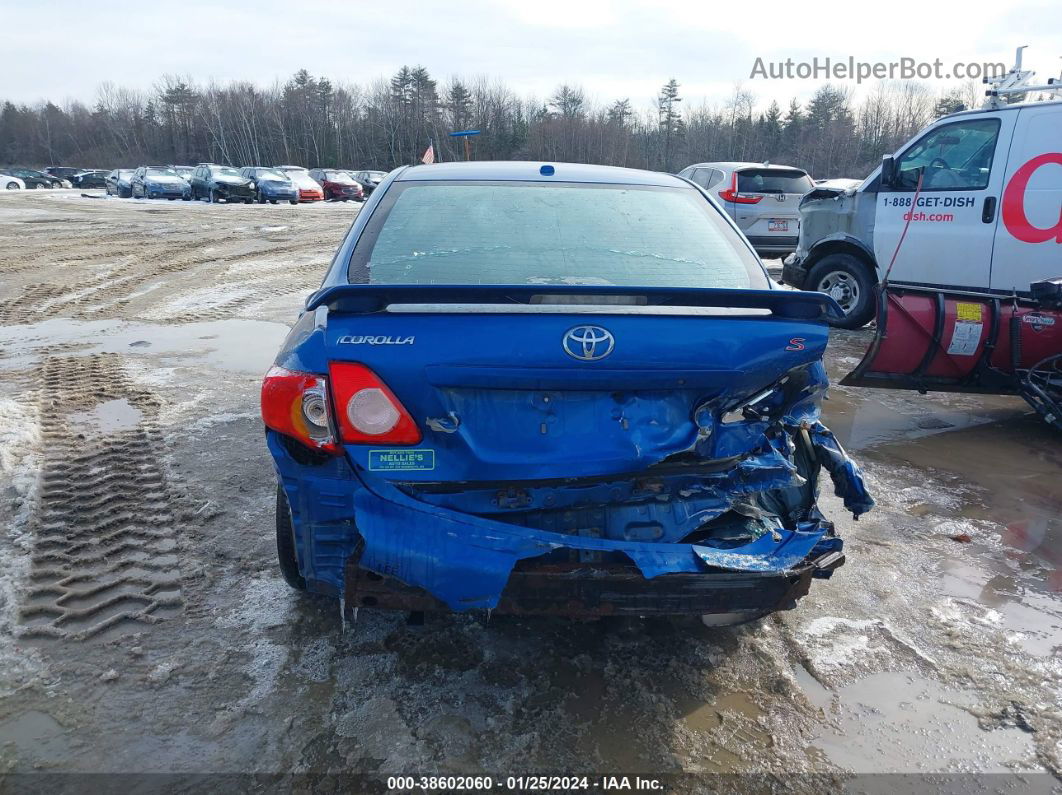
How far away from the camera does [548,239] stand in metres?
3.06

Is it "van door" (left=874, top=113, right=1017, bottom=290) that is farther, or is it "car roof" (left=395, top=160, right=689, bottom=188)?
"van door" (left=874, top=113, right=1017, bottom=290)

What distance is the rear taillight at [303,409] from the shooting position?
230 centimetres

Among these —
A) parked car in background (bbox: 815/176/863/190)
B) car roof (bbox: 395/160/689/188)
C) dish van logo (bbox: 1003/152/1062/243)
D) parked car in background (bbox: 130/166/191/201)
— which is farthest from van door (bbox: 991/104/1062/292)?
parked car in background (bbox: 130/166/191/201)

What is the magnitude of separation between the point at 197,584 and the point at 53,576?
62 cm

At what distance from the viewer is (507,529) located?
226 centimetres

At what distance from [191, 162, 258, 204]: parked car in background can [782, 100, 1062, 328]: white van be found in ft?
86.4

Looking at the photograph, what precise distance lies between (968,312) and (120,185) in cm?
3780

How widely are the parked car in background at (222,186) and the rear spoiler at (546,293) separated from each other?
29909 millimetres

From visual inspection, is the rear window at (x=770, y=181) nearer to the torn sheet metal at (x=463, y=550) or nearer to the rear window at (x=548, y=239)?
the rear window at (x=548, y=239)

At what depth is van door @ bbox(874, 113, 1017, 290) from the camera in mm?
6918

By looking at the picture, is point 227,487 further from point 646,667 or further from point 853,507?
point 853,507

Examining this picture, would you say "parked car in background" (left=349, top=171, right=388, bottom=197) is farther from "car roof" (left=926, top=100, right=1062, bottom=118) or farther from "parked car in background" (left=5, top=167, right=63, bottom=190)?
"car roof" (left=926, top=100, right=1062, bottom=118)

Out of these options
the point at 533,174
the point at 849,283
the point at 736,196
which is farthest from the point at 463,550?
the point at 736,196

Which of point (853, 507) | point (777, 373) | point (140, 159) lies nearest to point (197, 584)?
point (777, 373)
